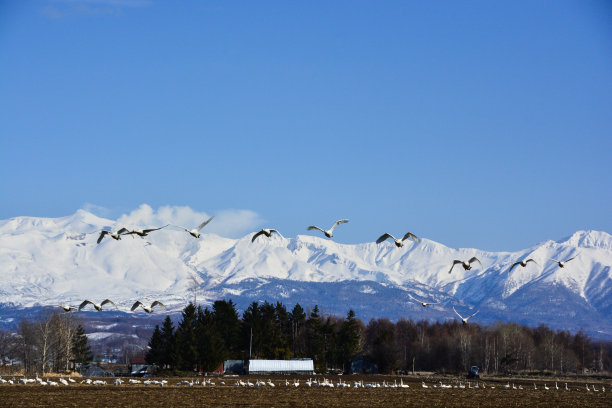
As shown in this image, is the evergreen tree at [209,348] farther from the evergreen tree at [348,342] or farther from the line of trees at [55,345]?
the evergreen tree at [348,342]

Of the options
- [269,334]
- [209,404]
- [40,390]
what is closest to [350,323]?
[269,334]

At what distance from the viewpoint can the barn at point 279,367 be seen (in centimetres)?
12319

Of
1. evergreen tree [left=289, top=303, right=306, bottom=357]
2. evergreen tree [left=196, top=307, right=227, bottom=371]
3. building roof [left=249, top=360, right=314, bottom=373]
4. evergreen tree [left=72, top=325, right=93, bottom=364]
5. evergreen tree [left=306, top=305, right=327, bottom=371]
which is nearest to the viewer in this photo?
evergreen tree [left=196, top=307, right=227, bottom=371]

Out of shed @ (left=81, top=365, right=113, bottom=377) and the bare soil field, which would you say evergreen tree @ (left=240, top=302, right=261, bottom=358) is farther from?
the bare soil field

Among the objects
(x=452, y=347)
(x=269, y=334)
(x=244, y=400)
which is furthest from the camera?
(x=452, y=347)

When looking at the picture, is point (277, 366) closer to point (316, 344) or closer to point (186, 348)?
point (186, 348)

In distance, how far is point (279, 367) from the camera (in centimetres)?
12562

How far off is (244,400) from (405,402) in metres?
11.9

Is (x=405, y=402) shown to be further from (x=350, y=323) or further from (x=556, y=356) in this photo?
(x=556, y=356)

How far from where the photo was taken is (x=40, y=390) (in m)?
69.7

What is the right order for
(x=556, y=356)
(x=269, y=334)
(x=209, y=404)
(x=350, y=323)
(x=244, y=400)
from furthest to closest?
1. (x=556, y=356)
2. (x=350, y=323)
3. (x=269, y=334)
4. (x=244, y=400)
5. (x=209, y=404)

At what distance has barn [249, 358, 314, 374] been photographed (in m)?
123

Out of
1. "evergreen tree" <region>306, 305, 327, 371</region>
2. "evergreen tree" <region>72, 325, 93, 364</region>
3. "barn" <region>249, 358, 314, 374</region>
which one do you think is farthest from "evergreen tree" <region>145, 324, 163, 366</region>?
"evergreen tree" <region>72, 325, 93, 364</region>

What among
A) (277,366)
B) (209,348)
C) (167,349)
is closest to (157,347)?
(167,349)
